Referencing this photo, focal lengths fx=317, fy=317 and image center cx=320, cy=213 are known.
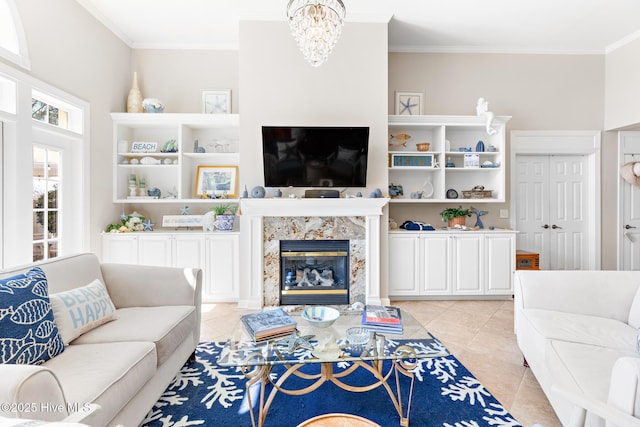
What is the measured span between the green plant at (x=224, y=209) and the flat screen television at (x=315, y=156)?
0.76 metres

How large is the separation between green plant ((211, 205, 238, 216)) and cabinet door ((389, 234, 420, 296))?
199 centimetres

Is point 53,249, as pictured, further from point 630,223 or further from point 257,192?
point 630,223

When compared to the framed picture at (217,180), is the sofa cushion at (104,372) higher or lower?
lower

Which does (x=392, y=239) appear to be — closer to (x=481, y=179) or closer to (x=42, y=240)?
(x=481, y=179)

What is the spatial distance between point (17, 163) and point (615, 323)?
14.7ft

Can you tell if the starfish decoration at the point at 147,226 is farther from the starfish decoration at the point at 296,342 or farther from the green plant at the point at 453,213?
the green plant at the point at 453,213

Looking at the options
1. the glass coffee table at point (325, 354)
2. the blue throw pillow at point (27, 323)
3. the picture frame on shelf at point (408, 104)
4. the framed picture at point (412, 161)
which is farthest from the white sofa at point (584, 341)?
the picture frame on shelf at point (408, 104)

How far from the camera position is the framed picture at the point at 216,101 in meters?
4.12

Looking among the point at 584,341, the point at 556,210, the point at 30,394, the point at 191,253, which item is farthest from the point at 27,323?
the point at 556,210

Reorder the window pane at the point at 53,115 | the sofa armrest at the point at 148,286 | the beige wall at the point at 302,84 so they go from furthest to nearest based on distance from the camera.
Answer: the beige wall at the point at 302,84, the window pane at the point at 53,115, the sofa armrest at the point at 148,286

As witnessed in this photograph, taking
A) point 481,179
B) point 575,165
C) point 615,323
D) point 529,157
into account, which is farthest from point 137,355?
point 575,165

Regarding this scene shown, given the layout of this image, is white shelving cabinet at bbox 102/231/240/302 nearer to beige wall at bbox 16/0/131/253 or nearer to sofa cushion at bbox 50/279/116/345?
beige wall at bbox 16/0/131/253

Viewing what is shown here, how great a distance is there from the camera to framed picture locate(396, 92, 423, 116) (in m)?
4.20

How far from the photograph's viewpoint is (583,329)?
6.14 ft
